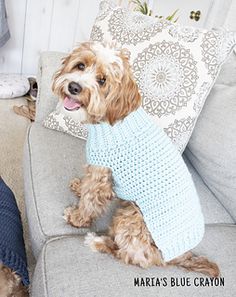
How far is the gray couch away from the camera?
0.80 metres

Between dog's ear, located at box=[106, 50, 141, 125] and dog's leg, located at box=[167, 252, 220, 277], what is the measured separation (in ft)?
1.47

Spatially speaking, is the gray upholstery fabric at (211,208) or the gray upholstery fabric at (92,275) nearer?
the gray upholstery fabric at (92,275)

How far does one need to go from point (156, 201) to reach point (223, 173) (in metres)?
0.37

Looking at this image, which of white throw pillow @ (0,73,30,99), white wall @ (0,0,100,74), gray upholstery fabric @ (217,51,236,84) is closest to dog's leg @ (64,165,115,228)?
gray upholstery fabric @ (217,51,236,84)

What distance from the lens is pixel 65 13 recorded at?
2.18 meters

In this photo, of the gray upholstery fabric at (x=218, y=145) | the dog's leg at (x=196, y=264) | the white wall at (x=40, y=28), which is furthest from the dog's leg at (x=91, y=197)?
the white wall at (x=40, y=28)

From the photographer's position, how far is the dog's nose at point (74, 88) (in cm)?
85

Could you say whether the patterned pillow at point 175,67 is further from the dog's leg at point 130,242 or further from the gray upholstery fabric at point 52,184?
the dog's leg at point 130,242

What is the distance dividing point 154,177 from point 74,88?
0.33 meters

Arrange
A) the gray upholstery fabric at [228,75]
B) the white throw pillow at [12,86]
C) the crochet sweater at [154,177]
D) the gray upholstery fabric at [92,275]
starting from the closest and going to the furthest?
the gray upholstery fabric at [92,275] < the crochet sweater at [154,177] < the gray upholstery fabric at [228,75] < the white throw pillow at [12,86]

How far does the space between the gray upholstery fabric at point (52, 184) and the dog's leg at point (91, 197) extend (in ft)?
0.09

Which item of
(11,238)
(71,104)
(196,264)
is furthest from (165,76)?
(11,238)

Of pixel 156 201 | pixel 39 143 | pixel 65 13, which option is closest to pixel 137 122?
pixel 156 201

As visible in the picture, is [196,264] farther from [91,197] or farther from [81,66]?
[81,66]
